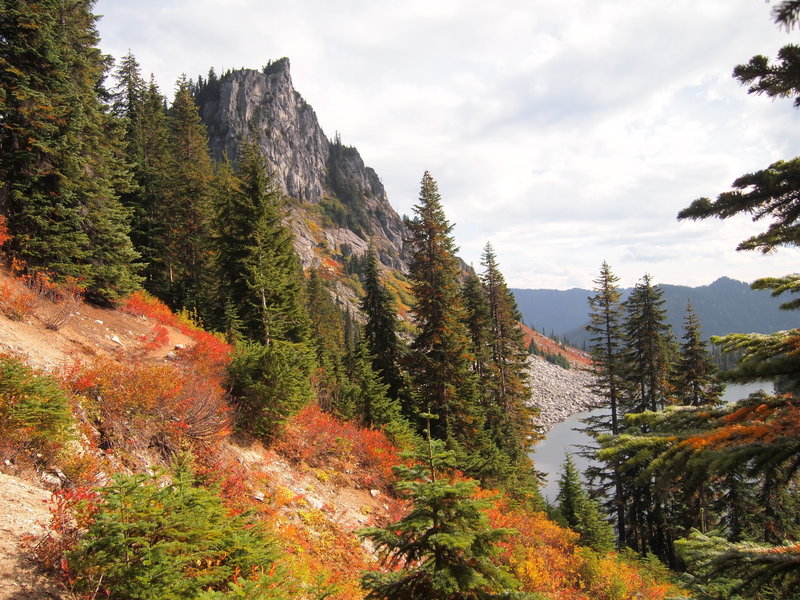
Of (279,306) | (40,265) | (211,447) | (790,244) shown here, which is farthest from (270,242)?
(790,244)

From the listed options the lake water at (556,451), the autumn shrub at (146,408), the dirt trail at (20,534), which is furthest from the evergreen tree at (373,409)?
→ the lake water at (556,451)

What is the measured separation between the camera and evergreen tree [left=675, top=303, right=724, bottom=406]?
2184cm

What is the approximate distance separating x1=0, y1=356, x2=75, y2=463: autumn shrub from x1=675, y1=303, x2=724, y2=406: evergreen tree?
26.4 metres

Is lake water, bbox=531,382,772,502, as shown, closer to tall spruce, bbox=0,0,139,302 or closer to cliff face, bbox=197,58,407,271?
tall spruce, bbox=0,0,139,302

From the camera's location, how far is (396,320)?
22.1 metres

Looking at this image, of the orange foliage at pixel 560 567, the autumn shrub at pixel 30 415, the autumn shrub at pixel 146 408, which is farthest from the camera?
the orange foliage at pixel 560 567

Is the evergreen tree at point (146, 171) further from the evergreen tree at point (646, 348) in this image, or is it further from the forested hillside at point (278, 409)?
the evergreen tree at point (646, 348)

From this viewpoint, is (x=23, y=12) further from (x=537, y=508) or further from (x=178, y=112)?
(x=537, y=508)

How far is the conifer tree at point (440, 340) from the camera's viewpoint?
61.8 ft

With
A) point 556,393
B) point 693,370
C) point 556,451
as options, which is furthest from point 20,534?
point 556,393

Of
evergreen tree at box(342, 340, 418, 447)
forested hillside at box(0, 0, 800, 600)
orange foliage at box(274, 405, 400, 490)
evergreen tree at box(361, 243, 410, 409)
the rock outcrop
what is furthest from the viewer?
the rock outcrop

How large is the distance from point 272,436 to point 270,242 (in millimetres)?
9474

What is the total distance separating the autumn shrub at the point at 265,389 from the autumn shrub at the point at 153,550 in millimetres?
6654

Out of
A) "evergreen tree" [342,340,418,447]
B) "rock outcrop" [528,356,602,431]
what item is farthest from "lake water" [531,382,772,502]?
"evergreen tree" [342,340,418,447]
